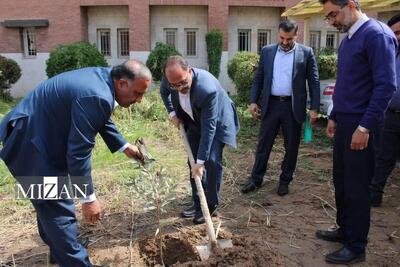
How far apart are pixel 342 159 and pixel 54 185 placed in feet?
6.95

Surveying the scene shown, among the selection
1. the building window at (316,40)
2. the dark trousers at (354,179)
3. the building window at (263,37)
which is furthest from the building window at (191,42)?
the dark trousers at (354,179)

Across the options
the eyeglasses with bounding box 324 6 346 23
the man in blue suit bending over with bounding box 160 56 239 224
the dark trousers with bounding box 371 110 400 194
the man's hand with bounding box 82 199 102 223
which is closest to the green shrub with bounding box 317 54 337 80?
the dark trousers with bounding box 371 110 400 194

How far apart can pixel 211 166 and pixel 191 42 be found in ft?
42.9

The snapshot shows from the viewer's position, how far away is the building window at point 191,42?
53.1ft

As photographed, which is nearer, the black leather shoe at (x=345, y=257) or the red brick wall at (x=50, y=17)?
the black leather shoe at (x=345, y=257)

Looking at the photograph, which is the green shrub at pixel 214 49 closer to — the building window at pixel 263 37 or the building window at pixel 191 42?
the building window at pixel 191 42

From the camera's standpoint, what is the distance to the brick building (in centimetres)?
1548

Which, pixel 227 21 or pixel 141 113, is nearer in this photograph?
pixel 141 113

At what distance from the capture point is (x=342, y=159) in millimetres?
3254

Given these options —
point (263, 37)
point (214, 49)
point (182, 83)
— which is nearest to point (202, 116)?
point (182, 83)

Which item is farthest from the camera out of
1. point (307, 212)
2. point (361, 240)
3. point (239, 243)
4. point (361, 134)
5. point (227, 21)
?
point (227, 21)

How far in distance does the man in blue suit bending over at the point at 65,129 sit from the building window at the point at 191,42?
45.4 feet

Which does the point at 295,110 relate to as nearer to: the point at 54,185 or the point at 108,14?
the point at 54,185

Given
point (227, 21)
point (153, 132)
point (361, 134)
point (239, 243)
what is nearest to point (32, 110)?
point (239, 243)
